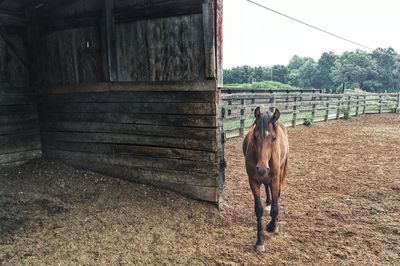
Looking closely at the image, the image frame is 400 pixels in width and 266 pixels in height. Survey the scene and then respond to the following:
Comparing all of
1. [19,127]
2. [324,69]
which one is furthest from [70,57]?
[324,69]

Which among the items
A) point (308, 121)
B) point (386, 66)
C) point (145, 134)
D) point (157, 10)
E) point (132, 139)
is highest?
point (386, 66)

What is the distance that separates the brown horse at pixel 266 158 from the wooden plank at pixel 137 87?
45.7 inches

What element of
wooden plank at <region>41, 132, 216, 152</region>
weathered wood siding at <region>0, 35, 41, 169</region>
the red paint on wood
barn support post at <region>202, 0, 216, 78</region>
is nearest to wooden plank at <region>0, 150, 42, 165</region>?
weathered wood siding at <region>0, 35, 41, 169</region>

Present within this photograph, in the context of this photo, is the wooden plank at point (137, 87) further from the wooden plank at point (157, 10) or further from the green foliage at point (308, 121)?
the green foliage at point (308, 121)

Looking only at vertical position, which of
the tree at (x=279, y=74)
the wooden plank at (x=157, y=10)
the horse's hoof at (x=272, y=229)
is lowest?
the horse's hoof at (x=272, y=229)

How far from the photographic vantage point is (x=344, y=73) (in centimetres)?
6456

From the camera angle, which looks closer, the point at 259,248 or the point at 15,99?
the point at 259,248

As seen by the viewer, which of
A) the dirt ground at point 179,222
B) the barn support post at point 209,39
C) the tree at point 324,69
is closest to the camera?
the dirt ground at point 179,222

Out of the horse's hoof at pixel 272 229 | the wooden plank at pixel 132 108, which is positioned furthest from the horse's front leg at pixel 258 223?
the wooden plank at pixel 132 108

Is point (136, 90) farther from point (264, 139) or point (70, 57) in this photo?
point (264, 139)

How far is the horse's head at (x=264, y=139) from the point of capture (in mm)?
3751

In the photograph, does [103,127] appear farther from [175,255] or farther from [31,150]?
[175,255]

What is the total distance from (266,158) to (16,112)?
5440mm

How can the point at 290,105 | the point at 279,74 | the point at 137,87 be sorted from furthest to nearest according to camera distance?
1. the point at 279,74
2. the point at 290,105
3. the point at 137,87
